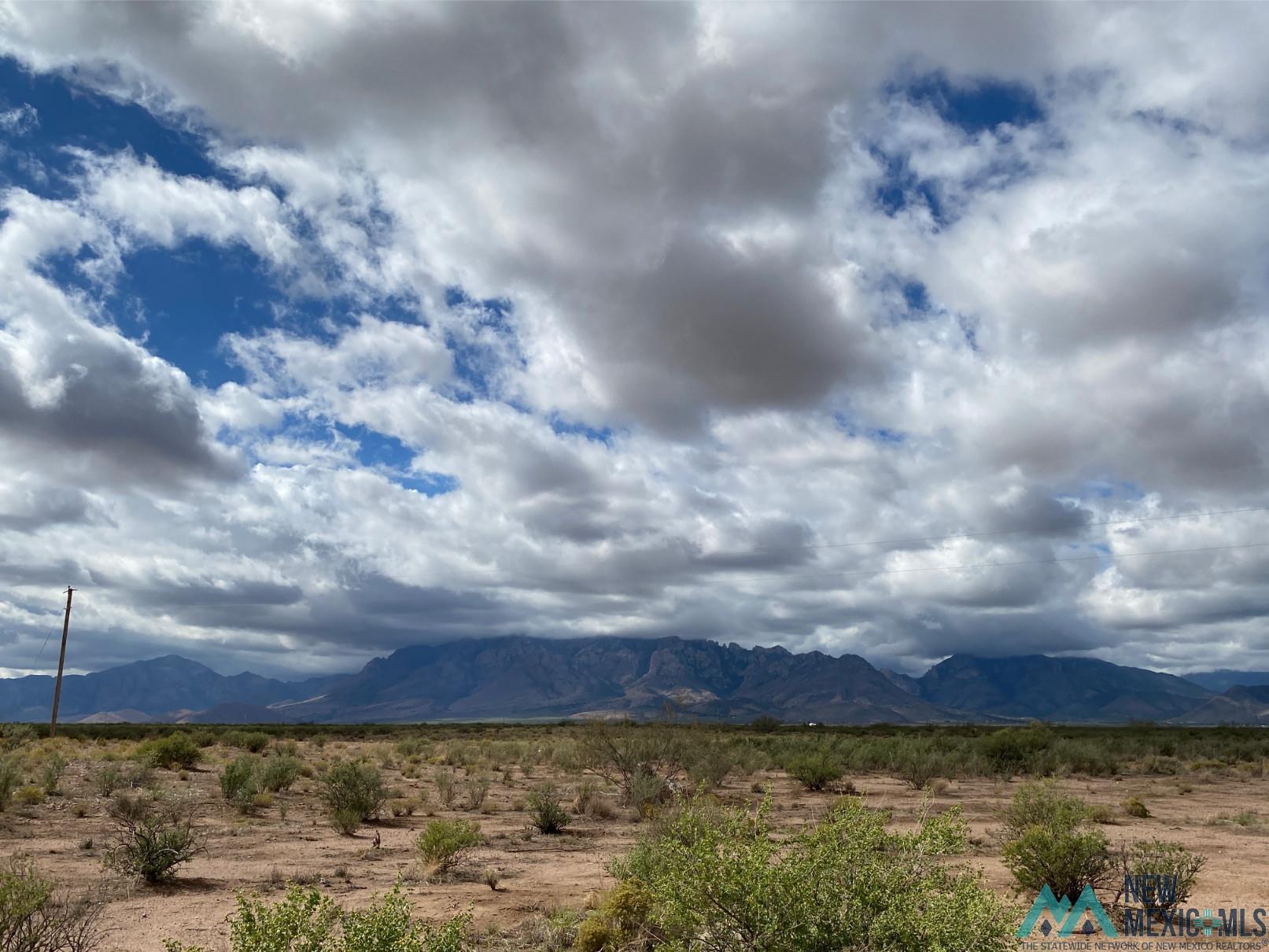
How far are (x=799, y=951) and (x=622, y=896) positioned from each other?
5.12 meters

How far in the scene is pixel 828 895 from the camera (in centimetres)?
701

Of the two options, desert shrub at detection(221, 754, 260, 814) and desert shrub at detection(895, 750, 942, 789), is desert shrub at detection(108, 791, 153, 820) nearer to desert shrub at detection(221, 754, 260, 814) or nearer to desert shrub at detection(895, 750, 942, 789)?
desert shrub at detection(221, 754, 260, 814)

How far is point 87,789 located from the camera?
27031 millimetres

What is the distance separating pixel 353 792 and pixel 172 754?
59.4 feet

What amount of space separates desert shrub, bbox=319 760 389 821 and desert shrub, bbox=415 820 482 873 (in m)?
6.39

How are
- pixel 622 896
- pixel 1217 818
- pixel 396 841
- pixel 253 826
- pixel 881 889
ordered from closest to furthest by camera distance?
pixel 881 889, pixel 622 896, pixel 396 841, pixel 253 826, pixel 1217 818

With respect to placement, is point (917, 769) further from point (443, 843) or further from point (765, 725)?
point (765, 725)

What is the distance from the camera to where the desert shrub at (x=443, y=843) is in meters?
16.3

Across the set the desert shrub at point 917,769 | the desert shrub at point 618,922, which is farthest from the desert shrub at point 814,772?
the desert shrub at point 618,922

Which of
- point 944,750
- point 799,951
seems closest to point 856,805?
point 799,951

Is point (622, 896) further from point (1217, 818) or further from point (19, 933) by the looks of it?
point (1217, 818)

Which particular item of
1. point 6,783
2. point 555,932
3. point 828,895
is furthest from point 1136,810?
point 6,783

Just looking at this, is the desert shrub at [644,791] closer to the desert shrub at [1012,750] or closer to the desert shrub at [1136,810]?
the desert shrub at [1136,810]

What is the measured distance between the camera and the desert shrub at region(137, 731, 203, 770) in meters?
35.2
